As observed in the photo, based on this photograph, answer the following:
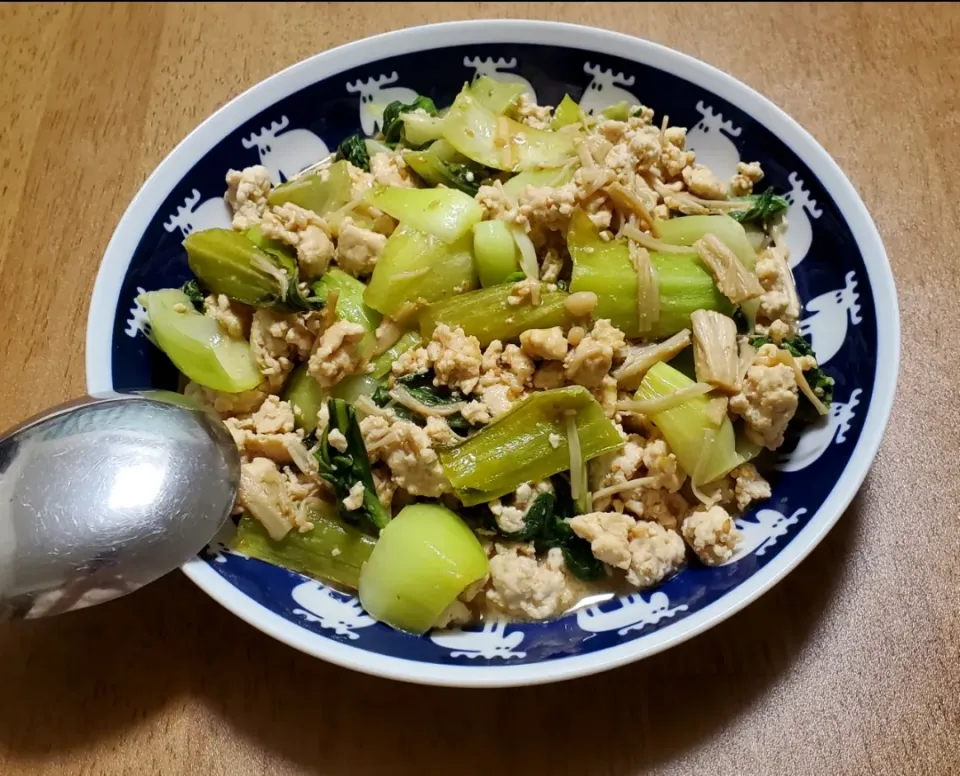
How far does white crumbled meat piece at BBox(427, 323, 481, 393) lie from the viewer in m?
1.53

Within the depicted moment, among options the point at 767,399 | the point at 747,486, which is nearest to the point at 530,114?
the point at 767,399

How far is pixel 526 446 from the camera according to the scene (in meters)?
1.50


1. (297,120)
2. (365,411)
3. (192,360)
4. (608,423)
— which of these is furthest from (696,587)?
(297,120)

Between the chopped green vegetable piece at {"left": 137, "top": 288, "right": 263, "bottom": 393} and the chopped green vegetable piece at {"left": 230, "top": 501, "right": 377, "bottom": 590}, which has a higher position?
the chopped green vegetable piece at {"left": 137, "top": 288, "right": 263, "bottom": 393}

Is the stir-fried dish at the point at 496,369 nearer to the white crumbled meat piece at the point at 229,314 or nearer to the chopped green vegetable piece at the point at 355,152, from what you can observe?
the white crumbled meat piece at the point at 229,314

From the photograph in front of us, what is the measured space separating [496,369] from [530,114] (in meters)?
0.72

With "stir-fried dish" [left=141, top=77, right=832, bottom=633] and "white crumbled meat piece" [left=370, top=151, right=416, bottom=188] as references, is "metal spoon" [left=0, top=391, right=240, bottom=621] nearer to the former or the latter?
"stir-fried dish" [left=141, top=77, right=832, bottom=633]

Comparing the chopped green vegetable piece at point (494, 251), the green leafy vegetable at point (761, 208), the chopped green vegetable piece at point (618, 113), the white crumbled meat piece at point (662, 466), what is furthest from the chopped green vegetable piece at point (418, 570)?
the chopped green vegetable piece at point (618, 113)

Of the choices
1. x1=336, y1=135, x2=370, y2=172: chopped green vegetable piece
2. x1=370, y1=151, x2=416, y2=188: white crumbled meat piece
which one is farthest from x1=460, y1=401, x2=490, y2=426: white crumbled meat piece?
x1=336, y1=135, x2=370, y2=172: chopped green vegetable piece

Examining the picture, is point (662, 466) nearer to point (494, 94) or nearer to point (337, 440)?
point (337, 440)

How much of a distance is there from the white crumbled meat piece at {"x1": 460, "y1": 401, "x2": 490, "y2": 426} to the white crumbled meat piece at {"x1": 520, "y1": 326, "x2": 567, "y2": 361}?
0.15 metres

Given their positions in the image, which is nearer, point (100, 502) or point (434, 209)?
point (100, 502)

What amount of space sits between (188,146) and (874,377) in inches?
61.0

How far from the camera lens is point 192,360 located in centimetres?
161
